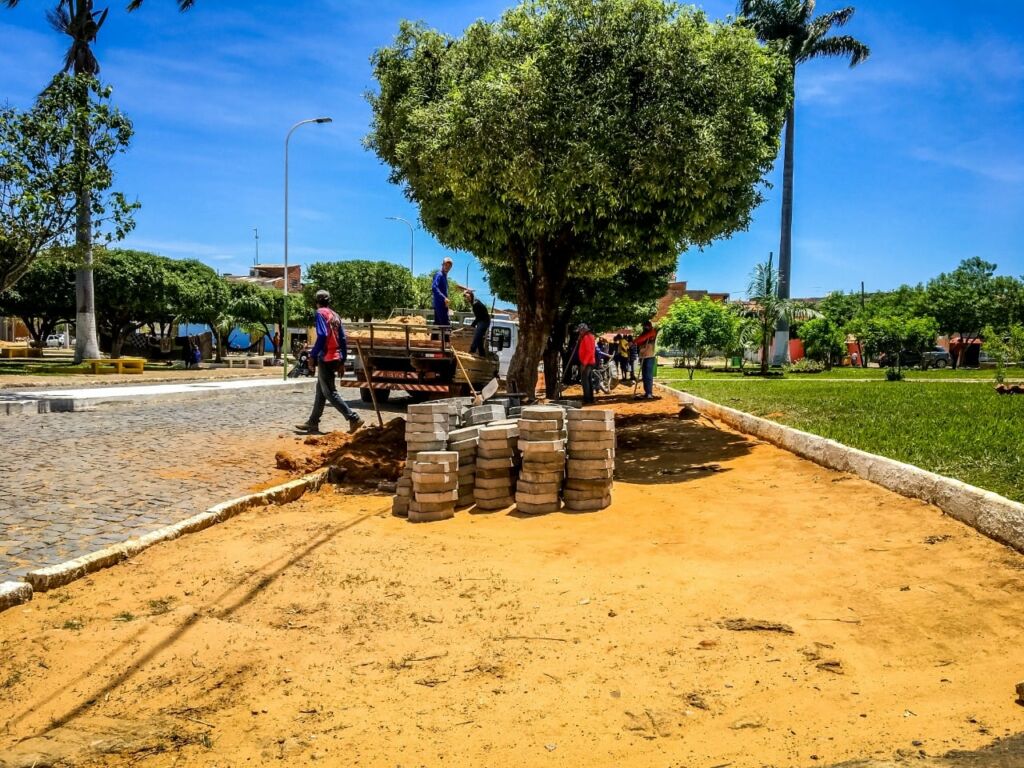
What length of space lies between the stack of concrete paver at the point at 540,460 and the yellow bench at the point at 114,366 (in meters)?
25.8

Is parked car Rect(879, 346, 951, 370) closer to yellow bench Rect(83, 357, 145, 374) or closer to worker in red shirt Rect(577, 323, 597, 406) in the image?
worker in red shirt Rect(577, 323, 597, 406)

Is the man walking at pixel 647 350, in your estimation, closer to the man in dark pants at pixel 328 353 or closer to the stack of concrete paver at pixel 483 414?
the man in dark pants at pixel 328 353

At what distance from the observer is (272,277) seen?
84.6 meters

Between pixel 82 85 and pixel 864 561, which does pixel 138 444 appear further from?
pixel 82 85

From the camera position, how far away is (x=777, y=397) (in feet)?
50.3

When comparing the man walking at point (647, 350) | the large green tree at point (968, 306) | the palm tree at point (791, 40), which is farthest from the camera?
the large green tree at point (968, 306)

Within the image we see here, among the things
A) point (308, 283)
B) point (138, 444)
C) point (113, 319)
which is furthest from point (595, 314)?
point (308, 283)

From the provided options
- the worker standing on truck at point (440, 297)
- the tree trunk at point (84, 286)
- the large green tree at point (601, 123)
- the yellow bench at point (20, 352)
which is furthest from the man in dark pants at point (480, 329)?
the yellow bench at point (20, 352)

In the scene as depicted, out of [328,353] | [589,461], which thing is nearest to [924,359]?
[328,353]

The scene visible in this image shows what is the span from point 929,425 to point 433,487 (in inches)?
253

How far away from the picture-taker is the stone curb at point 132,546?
4203 mm

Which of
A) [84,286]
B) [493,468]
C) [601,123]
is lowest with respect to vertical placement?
[493,468]

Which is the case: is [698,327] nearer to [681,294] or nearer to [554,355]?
[554,355]

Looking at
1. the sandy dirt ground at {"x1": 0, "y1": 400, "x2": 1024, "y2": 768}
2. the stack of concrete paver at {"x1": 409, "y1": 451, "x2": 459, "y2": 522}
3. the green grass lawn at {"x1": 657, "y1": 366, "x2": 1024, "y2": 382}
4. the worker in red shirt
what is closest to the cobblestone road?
the sandy dirt ground at {"x1": 0, "y1": 400, "x2": 1024, "y2": 768}
